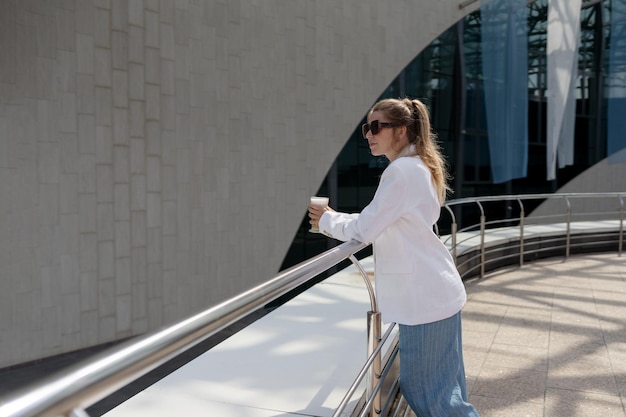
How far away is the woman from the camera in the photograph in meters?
1.54

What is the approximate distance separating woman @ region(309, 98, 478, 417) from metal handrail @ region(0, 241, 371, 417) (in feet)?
2.25

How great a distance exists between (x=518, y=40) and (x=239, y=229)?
599cm

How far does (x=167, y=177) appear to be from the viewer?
215 inches

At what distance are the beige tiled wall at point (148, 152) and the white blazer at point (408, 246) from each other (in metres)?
2.68

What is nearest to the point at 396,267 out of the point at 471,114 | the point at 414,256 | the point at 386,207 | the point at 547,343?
the point at 414,256

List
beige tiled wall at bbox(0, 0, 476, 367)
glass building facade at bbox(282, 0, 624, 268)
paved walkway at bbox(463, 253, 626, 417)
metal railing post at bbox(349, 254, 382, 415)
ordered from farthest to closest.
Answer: glass building facade at bbox(282, 0, 624, 268), beige tiled wall at bbox(0, 0, 476, 367), paved walkway at bbox(463, 253, 626, 417), metal railing post at bbox(349, 254, 382, 415)

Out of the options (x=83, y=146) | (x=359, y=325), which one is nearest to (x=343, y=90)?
(x=83, y=146)

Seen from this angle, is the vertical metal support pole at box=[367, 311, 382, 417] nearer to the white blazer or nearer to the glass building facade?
the white blazer

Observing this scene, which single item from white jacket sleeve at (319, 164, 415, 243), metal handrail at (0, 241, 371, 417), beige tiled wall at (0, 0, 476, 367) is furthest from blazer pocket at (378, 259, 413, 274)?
beige tiled wall at (0, 0, 476, 367)

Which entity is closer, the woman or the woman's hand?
the woman

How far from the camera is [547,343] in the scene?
3.74 meters

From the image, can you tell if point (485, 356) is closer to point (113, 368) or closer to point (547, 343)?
point (547, 343)

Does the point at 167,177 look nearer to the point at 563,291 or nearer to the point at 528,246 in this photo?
the point at 563,291

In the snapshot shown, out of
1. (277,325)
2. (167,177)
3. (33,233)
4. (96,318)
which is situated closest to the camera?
(277,325)
